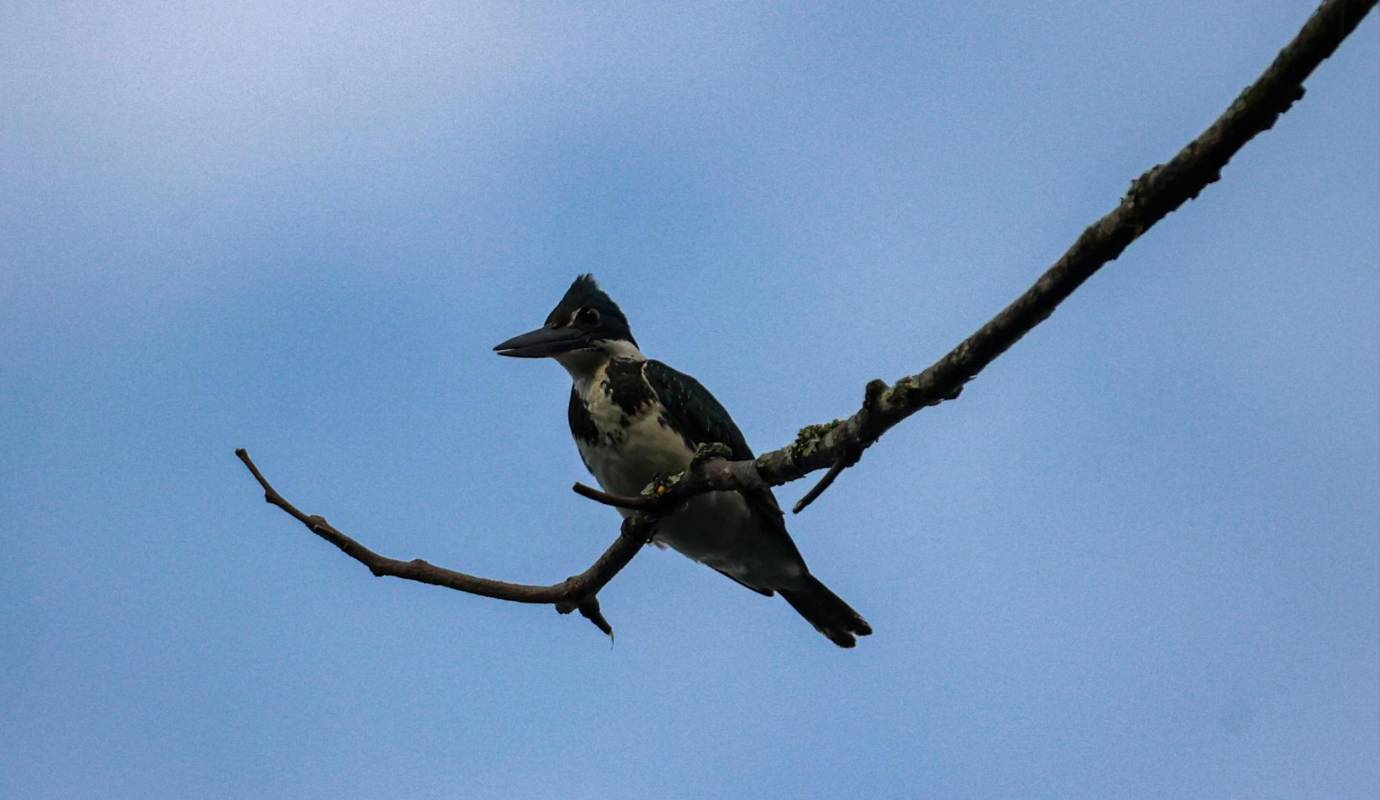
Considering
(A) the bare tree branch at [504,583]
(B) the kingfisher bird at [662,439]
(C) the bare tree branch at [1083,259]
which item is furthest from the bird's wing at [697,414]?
(C) the bare tree branch at [1083,259]

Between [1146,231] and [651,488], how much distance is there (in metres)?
2.65

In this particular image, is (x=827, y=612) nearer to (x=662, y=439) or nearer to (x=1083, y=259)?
(x=662, y=439)

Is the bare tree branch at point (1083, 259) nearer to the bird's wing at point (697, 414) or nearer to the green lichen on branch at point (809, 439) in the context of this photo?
the green lichen on branch at point (809, 439)

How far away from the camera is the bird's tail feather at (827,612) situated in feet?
25.3

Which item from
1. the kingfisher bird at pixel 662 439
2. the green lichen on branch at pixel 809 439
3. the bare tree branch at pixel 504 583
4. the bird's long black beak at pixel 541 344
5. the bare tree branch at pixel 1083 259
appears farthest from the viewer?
the bird's long black beak at pixel 541 344

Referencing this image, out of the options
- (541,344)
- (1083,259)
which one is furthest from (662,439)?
(1083,259)

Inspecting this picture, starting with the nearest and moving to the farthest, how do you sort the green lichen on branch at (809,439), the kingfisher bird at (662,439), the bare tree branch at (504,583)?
the green lichen on branch at (809,439), the bare tree branch at (504,583), the kingfisher bird at (662,439)

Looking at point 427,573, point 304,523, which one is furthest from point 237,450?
point 427,573

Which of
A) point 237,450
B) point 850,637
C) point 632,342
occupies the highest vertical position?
point 632,342

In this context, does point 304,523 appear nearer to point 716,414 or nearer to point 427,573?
point 427,573

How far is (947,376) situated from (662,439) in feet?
11.1

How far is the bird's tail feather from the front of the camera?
304 inches

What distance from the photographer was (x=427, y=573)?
17.6 feet

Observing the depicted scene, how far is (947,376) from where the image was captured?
3.62m
